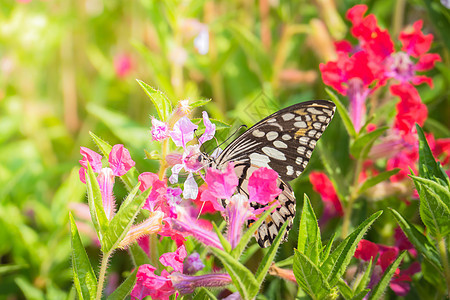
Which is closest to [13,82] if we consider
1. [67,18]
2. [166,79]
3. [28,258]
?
[67,18]

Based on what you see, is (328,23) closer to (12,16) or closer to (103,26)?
(12,16)

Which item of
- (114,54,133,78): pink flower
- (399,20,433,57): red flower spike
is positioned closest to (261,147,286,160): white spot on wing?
(399,20,433,57): red flower spike

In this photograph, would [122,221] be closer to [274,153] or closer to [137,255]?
[137,255]

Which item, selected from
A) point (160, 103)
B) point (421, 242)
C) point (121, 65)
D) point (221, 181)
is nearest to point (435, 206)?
point (421, 242)

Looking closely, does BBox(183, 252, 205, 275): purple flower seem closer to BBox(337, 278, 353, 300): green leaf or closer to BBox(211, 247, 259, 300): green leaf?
BBox(211, 247, 259, 300): green leaf

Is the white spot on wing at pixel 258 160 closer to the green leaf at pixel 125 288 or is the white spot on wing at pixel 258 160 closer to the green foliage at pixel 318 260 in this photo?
the green foliage at pixel 318 260

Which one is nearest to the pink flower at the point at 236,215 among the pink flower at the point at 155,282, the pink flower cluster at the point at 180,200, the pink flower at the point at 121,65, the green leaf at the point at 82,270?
the pink flower cluster at the point at 180,200
